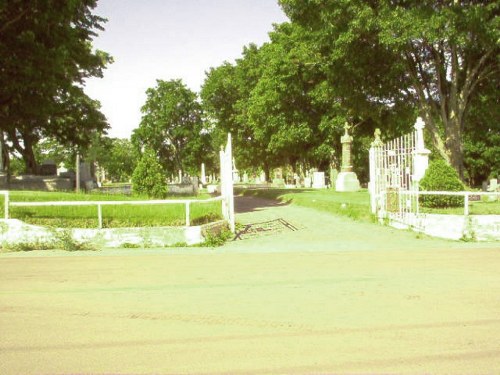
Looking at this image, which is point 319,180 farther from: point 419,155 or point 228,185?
point 228,185

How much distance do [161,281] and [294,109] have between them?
3546 centimetres

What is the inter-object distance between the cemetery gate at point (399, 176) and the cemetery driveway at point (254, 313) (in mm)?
3570

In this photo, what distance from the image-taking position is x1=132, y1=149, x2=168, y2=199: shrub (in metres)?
23.2

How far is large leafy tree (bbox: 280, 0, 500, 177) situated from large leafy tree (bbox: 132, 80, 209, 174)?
1857 inches

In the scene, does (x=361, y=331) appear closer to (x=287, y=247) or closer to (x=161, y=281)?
(x=161, y=281)

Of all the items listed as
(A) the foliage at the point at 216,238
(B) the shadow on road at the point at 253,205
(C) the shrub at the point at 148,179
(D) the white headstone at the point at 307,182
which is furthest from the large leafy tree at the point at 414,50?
(D) the white headstone at the point at 307,182

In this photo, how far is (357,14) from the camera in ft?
61.5

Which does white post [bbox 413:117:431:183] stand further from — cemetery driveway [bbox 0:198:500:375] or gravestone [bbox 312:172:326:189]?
gravestone [bbox 312:172:326:189]

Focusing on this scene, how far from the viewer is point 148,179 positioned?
2333cm

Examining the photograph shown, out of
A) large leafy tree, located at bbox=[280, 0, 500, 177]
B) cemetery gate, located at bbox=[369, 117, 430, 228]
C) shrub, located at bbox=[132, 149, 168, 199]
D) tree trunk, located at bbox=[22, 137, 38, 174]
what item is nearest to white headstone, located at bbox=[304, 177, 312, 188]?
large leafy tree, located at bbox=[280, 0, 500, 177]

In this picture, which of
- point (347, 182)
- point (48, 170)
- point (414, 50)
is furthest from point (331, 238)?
point (48, 170)

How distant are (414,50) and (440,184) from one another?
1042 centimetres

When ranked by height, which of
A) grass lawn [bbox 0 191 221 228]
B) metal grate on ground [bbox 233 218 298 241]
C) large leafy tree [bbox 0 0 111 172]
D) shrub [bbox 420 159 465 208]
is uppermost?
large leafy tree [bbox 0 0 111 172]

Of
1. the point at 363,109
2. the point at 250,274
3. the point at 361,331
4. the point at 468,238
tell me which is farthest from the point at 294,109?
the point at 361,331
